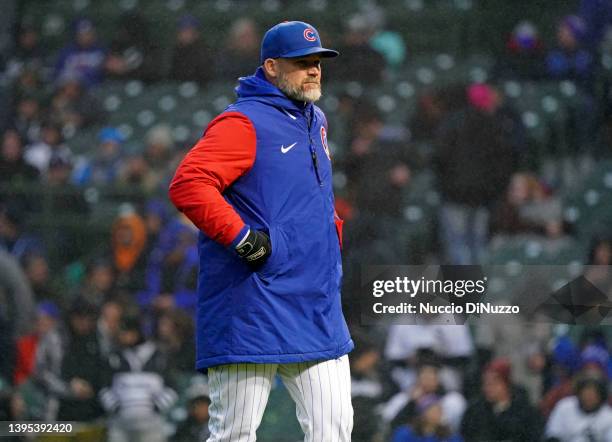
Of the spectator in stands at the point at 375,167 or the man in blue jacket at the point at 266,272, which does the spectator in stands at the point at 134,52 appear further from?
the man in blue jacket at the point at 266,272

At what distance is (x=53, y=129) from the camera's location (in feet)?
15.9

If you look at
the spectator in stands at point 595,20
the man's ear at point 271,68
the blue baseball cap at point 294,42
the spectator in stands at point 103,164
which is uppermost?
the spectator in stands at point 595,20

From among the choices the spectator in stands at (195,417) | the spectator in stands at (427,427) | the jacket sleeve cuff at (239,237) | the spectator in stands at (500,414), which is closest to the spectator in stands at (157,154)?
the spectator in stands at (195,417)

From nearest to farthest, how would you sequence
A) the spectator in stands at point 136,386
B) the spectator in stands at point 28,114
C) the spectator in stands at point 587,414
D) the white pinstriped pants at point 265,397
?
the white pinstriped pants at point 265,397, the spectator in stands at point 587,414, the spectator in stands at point 136,386, the spectator in stands at point 28,114

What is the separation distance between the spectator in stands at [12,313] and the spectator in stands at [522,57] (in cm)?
239

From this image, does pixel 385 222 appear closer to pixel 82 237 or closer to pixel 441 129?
pixel 441 129

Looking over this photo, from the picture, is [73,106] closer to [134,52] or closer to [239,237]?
[134,52]

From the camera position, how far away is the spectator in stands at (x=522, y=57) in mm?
4738

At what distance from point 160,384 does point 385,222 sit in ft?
4.20

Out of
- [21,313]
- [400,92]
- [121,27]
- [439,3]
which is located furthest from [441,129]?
[21,313]

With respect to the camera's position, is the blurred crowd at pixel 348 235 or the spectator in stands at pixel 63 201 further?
the spectator in stands at pixel 63 201

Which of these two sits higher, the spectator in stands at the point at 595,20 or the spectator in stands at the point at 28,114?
the spectator in stands at the point at 595,20

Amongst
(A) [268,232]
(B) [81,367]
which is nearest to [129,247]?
(B) [81,367]

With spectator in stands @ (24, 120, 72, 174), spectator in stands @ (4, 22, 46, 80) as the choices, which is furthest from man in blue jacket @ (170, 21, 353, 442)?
spectator in stands @ (4, 22, 46, 80)
